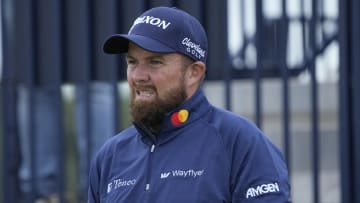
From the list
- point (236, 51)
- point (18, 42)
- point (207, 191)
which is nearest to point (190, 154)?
point (207, 191)

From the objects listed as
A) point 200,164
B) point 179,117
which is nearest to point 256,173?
point 200,164

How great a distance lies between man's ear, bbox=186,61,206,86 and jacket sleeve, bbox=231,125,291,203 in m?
0.23

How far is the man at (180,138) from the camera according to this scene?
2680mm

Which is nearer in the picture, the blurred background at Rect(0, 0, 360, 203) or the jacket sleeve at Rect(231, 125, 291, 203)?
the jacket sleeve at Rect(231, 125, 291, 203)

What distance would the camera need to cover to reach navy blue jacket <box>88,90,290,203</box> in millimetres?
2672

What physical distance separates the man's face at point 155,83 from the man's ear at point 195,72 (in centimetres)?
3

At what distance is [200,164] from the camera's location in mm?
2715

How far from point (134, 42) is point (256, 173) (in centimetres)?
54

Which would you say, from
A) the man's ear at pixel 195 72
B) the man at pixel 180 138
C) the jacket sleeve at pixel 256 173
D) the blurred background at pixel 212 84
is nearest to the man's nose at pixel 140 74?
the man at pixel 180 138

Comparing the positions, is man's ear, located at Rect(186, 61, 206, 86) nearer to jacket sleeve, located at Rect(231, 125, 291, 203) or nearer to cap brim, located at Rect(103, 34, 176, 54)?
cap brim, located at Rect(103, 34, 176, 54)

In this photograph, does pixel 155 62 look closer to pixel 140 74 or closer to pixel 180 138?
pixel 140 74

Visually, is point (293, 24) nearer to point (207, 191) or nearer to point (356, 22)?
point (356, 22)

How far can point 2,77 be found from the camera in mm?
A: 5461

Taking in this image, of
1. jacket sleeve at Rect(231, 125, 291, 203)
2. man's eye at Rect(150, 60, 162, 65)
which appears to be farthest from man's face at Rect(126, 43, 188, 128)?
jacket sleeve at Rect(231, 125, 291, 203)
